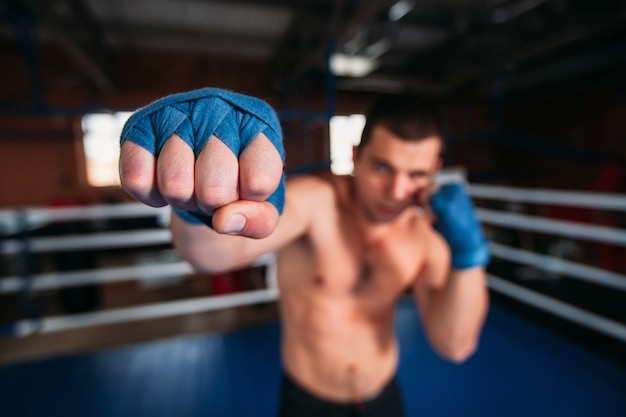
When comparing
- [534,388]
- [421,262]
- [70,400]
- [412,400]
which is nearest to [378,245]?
[421,262]

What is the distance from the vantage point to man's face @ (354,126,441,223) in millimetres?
850

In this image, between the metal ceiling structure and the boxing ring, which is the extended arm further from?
the metal ceiling structure

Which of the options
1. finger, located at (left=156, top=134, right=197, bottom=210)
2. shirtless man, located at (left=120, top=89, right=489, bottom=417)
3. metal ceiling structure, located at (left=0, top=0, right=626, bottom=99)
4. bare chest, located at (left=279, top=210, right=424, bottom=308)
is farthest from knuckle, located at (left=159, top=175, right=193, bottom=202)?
metal ceiling structure, located at (left=0, top=0, right=626, bottom=99)

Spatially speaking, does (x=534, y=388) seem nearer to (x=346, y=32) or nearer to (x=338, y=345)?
(x=338, y=345)

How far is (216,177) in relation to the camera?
0.84 ft

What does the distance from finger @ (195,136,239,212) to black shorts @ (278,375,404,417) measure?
89 cm

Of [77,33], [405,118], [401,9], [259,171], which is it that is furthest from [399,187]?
[77,33]

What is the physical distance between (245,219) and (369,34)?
9.41 ft

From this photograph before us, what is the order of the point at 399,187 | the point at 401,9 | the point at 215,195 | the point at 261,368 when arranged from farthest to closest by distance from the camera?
the point at 401,9 → the point at 261,368 → the point at 399,187 → the point at 215,195

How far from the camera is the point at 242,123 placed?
0.30 meters

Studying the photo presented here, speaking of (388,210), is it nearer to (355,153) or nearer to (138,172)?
(355,153)

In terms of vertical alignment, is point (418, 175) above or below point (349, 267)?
above

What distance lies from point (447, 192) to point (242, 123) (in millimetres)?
796

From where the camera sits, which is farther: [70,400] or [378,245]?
[70,400]
